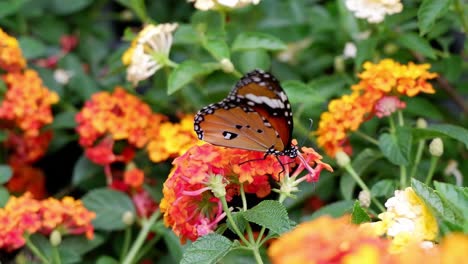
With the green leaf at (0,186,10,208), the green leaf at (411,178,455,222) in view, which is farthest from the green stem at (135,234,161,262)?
the green leaf at (411,178,455,222)

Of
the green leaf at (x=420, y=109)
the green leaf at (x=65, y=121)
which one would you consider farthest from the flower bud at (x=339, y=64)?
the green leaf at (x=65, y=121)

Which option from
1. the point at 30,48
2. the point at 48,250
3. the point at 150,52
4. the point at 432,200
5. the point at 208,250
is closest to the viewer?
the point at 432,200

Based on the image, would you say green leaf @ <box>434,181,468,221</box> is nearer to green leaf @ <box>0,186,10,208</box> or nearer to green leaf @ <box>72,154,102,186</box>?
green leaf @ <box>0,186,10,208</box>

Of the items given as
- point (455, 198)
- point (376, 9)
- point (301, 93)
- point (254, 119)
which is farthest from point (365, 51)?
point (455, 198)

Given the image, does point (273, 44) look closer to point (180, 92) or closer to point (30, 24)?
point (180, 92)

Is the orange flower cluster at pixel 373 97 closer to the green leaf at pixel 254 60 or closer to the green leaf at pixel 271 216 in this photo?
the green leaf at pixel 254 60

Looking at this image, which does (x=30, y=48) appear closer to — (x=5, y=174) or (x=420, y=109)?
(x=5, y=174)

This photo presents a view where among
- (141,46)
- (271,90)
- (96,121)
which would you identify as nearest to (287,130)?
(271,90)
